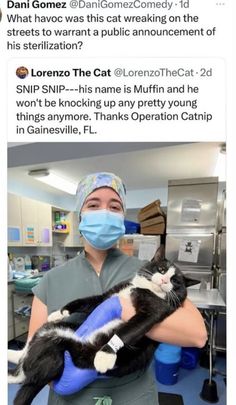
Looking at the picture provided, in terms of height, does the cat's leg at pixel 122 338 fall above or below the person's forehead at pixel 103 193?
below

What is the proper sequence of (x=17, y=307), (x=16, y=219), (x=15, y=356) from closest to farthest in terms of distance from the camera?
(x=15, y=356), (x=17, y=307), (x=16, y=219)

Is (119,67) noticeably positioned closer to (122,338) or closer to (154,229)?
(122,338)

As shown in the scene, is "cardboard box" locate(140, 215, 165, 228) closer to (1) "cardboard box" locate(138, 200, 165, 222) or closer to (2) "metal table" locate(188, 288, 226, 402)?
(1) "cardboard box" locate(138, 200, 165, 222)

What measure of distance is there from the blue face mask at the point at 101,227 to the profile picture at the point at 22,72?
32cm

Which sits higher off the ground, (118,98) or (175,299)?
(118,98)

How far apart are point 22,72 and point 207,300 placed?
153cm

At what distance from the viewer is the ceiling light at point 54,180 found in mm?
2617

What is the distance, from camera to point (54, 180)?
307 cm

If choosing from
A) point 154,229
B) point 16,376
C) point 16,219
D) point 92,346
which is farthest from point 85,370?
point 16,219

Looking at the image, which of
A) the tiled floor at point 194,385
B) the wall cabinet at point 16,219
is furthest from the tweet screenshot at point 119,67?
the wall cabinet at point 16,219

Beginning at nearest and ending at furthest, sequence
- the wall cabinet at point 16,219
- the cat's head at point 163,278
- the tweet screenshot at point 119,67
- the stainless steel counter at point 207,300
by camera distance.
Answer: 1. the tweet screenshot at point 119,67
2. the cat's head at point 163,278
3. the stainless steel counter at point 207,300
4. the wall cabinet at point 16,219

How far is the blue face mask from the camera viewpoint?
0.59 metres

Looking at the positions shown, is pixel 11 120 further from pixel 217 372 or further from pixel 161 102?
pixel 217 372

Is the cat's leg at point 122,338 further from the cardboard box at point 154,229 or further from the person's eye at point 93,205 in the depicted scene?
the cardboard box at point 154,229
